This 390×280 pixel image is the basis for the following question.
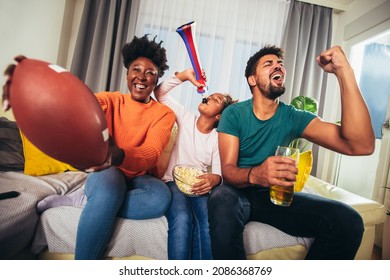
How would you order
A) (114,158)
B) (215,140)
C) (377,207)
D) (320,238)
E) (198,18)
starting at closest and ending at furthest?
1. (114,158)
2. (320,238)
3. (377,207)
4. (215,140)
5. (198,18)

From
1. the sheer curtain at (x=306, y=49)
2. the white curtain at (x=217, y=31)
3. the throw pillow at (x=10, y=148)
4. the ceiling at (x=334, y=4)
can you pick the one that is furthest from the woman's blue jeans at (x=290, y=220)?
the ceiling at (x=334, y=4)

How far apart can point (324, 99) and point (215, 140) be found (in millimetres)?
1585

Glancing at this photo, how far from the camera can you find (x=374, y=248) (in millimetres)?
1031

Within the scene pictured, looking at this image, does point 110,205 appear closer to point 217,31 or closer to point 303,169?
point 303,169

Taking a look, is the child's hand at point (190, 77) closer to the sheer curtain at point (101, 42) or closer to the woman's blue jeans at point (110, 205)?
the woman's blue jeans at point (110, 205)

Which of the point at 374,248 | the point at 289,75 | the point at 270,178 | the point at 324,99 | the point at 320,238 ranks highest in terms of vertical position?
the point at 289,75

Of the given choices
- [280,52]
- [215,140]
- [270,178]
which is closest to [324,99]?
[280,52]

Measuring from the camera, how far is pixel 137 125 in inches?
34.9

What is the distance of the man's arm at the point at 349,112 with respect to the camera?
0.70 m

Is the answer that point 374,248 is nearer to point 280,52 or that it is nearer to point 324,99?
point 280,52

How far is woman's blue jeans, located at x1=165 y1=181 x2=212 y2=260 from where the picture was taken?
71cm

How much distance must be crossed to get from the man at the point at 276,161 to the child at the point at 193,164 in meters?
0.09

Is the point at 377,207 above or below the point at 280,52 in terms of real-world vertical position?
below

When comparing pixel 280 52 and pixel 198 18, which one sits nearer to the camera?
pixel 280 52
